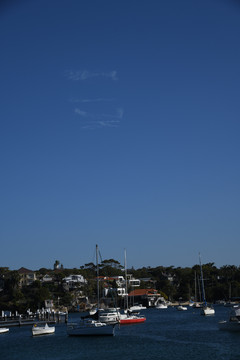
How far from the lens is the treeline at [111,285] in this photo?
115094 millimetres

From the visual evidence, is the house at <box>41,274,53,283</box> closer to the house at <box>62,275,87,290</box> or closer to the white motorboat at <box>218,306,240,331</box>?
the house at <box>62,275,87,290</box>

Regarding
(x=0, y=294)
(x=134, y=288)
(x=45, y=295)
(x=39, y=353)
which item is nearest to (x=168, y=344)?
(x=39, y=353)

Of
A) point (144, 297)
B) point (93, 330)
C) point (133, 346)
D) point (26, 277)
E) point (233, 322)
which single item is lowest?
point (133, 346)

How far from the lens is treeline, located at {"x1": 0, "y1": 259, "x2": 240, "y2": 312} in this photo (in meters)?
115

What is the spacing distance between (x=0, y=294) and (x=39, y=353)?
291ft

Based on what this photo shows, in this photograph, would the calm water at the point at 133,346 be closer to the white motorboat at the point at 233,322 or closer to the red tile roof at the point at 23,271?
the white motorboat at the point at 233,322

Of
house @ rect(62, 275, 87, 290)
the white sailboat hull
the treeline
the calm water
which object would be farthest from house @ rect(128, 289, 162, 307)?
the white sailboat hull

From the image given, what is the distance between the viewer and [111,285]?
492 feet

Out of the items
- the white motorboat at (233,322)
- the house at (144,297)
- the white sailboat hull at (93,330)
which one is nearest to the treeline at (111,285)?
the house at (144,297)

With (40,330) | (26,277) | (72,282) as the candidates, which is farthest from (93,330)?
(72,282)

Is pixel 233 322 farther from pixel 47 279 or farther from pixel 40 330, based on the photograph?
pixel 47 279

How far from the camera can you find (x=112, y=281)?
15288cm

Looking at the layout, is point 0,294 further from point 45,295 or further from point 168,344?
point 168,344

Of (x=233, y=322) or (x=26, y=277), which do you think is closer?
(x=233, y=322)
